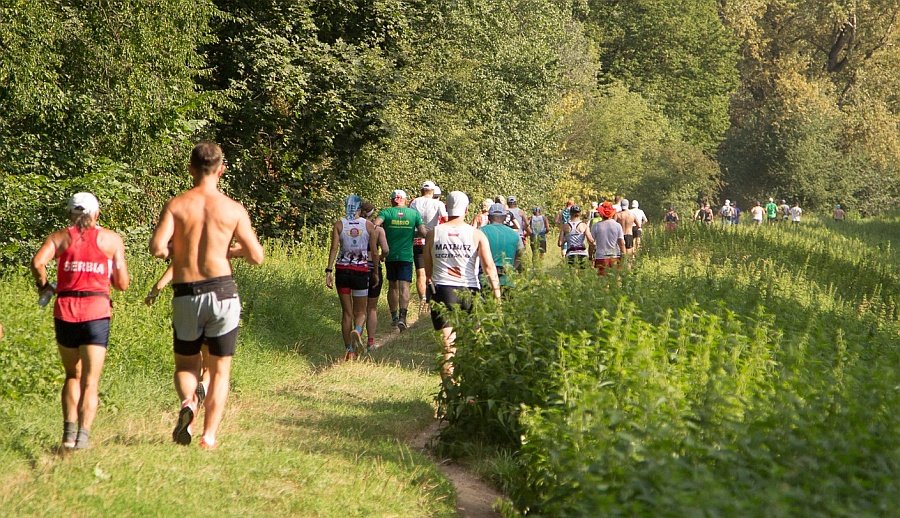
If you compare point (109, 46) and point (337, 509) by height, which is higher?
point (109, 46)

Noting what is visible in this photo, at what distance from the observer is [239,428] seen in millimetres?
9656

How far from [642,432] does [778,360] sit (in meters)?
3.45

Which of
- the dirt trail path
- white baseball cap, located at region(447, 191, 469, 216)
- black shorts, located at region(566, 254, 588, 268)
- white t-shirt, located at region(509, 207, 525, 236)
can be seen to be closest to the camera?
the dirt trail path

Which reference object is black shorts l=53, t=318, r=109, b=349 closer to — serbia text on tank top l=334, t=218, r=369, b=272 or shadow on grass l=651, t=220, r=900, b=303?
serbia text on tank top l=334, t=218, r=369, b=272

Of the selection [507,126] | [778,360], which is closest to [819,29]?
[507,126]

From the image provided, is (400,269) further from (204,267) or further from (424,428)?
(204,267)

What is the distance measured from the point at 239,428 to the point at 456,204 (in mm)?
3178

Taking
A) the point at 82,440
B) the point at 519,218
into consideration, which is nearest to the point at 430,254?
the point at 82,440

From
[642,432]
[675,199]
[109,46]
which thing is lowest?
[675,199]

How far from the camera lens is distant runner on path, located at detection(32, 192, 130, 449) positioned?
8055 millimetres

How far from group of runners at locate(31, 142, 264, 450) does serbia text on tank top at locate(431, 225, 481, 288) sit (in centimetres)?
370

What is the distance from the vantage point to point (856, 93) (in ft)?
224

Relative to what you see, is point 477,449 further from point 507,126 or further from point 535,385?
point 507,126

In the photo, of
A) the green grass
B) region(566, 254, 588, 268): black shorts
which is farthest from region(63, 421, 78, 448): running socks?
region(566, 254, 588, 268): black shorts
